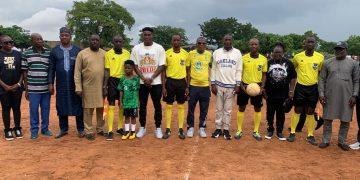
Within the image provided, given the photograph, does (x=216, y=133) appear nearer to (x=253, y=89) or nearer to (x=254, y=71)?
(x=253, y=89)

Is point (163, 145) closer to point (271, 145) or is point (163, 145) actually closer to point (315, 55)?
point (271, 145)

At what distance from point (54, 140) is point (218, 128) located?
3517 millimetres

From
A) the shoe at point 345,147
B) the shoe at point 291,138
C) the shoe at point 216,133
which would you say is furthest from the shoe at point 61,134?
the shoe at point 345,147

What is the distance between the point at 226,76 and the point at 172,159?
232 centimetres

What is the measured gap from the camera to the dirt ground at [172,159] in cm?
573

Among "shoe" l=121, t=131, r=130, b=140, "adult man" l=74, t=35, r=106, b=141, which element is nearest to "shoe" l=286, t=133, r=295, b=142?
"shoe" l=121, t=131, r=130, b=140

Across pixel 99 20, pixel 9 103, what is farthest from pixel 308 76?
pixel 99 20

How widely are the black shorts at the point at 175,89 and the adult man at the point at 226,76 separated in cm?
66

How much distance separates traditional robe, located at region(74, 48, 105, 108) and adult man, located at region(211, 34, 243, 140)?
239cm

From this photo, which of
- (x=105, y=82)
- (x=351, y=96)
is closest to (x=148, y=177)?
(x=105, y=82)

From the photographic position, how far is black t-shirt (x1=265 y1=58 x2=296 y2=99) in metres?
7.86

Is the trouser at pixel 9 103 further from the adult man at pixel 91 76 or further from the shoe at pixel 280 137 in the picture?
the shoe at pixel 280 137

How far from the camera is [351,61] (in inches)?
291

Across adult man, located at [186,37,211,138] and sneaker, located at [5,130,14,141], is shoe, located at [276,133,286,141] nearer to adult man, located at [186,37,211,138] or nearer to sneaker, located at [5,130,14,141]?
adult man, located at [186,37,211,138]
